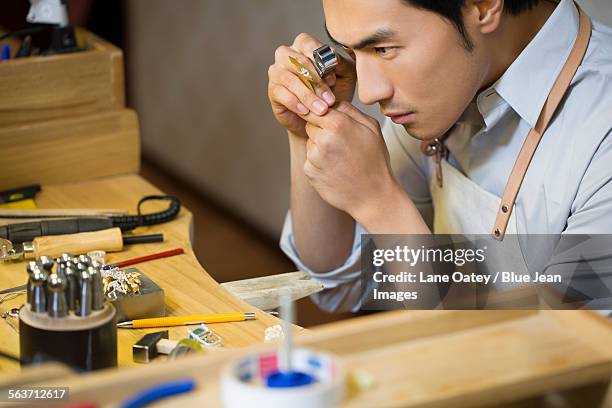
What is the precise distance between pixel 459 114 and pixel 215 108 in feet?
7.40

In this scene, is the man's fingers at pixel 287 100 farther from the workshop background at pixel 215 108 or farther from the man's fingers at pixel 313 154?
the workshop background at pixel 215 108

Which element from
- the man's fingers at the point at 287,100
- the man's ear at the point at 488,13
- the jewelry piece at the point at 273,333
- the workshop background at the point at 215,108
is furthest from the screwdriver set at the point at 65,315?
the workshop background at the point at 215,108

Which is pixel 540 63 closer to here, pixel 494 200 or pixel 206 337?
pixel 494 200

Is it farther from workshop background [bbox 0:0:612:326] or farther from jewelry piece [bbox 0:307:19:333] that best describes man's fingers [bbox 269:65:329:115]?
workshop background [bbox 0:0:612:326]

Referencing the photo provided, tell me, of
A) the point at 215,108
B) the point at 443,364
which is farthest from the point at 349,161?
the point at 215,108

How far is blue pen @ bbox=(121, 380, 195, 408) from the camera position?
2.12 ft

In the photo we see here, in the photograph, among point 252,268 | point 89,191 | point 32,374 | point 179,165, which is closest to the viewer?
point 32,374

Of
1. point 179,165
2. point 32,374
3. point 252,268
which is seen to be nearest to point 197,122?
point 179,165

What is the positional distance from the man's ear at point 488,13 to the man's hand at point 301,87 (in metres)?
0.28

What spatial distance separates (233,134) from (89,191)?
1.74 meters

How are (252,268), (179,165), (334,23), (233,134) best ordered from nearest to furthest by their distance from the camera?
(334,23) < (252,268) < (233,134) < (179,165)

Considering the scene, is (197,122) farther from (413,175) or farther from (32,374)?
(32,374)

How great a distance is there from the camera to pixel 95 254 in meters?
1.48

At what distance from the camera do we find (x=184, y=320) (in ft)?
4.24
